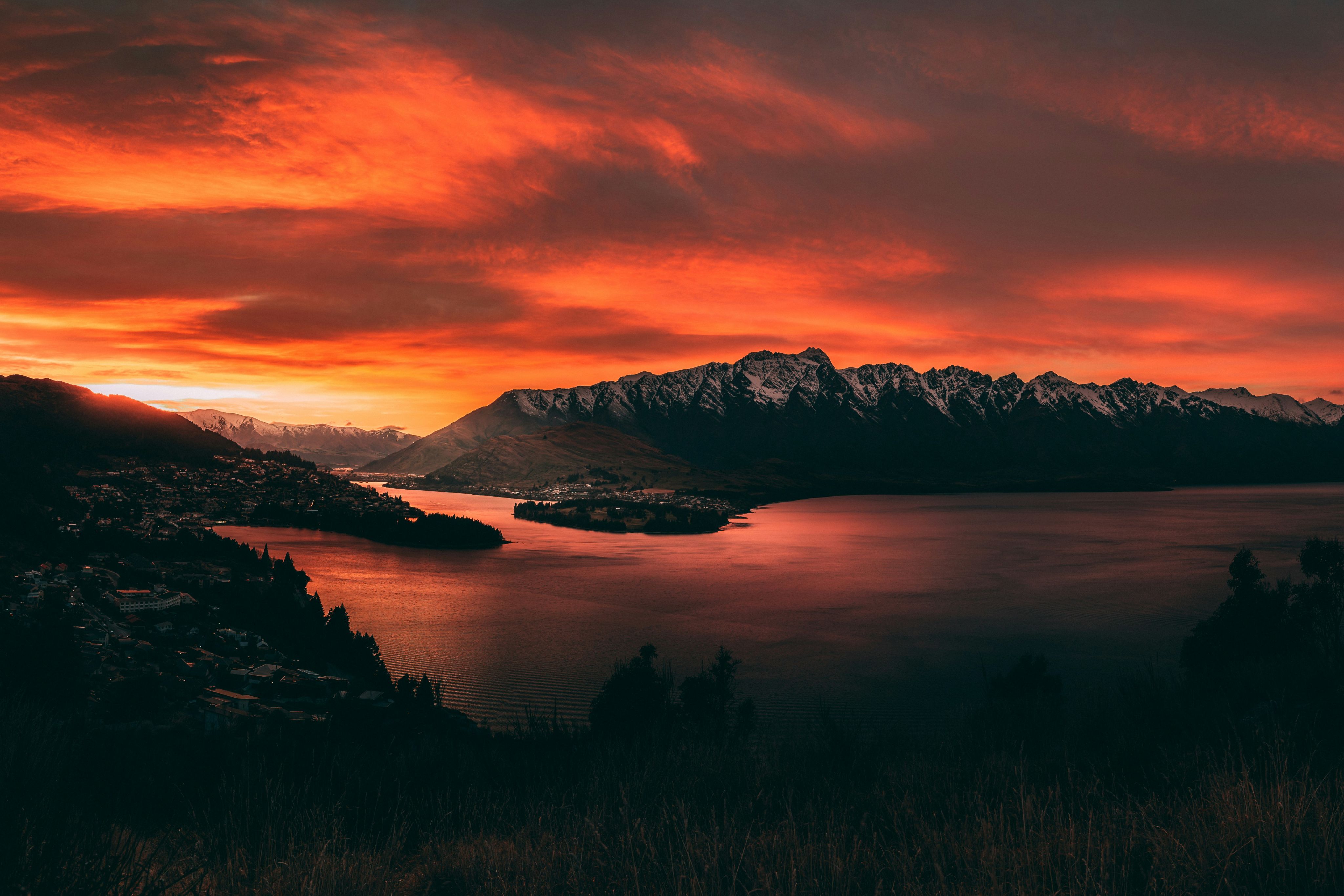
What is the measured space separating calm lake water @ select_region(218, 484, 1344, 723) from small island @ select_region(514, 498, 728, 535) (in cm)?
1787

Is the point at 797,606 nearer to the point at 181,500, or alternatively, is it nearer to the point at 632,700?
the point at 632,700

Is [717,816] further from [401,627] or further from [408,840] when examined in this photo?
[401,627]

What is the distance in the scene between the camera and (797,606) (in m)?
76.4

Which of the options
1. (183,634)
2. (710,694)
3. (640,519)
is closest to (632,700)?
(710,694)

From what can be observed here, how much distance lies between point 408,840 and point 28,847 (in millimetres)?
3892

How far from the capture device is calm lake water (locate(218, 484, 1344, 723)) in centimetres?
4941

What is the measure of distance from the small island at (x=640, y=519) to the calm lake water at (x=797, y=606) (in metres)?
17.9


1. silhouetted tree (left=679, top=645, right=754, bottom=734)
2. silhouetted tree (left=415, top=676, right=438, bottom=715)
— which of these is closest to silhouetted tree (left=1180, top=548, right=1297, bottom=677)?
silhouetted tree (left=679, top=645, right=754, bottom=734)

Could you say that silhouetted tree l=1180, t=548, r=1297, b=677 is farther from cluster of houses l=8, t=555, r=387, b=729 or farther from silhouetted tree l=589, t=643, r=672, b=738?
cluster of houses l=8, t=555, r=387, b=729

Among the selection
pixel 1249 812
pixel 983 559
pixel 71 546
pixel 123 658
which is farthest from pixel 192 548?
pixel 983 559

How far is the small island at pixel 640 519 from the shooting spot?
167000 millimetres

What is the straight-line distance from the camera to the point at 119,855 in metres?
4.68

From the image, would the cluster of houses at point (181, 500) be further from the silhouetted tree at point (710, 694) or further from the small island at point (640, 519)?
the silhouetted tree at point (710, 694)

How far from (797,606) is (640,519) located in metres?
105
